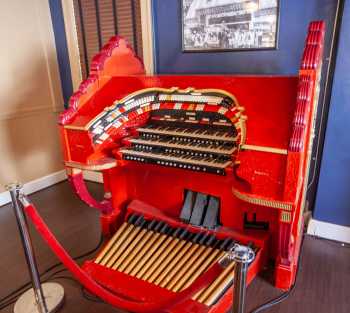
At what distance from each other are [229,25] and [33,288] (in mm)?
2217

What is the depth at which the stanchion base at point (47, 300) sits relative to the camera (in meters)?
1.78

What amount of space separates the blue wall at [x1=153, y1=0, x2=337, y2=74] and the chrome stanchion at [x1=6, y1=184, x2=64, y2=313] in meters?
1.76

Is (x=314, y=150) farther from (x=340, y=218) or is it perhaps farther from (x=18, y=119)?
(x=18, y=119)

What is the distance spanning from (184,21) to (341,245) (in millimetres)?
2159

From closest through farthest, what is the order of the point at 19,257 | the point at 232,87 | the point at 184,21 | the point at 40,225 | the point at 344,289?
1. the point at 40,225
2. the point at 232,87
3. the point at 344,289
4. the point at 19,257
5. the point at 184,21

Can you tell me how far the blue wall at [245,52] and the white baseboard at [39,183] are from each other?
187cm

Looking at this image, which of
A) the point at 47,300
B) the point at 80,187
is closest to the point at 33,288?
the point at 47,300

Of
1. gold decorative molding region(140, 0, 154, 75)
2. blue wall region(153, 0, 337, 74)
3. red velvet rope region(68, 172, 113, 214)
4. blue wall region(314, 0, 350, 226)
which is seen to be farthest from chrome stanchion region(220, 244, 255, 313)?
gold decorative molding region(140, 0, 154, 75)

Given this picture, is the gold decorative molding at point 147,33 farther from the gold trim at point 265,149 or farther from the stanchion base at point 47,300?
the stanchion base at point 47,300

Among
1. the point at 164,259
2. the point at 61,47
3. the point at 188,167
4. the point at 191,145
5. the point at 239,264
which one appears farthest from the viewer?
the point at 61,47

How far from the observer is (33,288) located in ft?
5.43

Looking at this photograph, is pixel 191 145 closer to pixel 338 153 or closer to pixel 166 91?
pixel 166 91

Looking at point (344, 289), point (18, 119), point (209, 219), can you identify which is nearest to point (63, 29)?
point (18, 119)

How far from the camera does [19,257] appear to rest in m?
2.31
